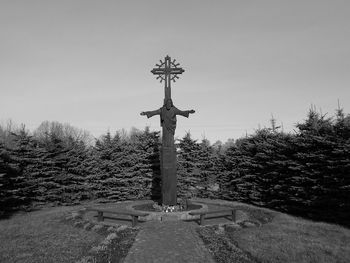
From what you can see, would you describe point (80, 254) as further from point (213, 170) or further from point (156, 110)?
point (213, 170)

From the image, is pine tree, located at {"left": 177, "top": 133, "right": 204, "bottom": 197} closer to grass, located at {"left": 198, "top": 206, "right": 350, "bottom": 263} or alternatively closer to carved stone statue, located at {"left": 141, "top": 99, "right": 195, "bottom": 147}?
carved stone statue, located at {"left": 141, "top": 99, "right": 195, "bottom": 147}

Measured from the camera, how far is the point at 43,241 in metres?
12.0

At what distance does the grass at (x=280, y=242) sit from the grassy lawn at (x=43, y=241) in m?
4.73

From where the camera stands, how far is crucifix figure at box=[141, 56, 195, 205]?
1769cm

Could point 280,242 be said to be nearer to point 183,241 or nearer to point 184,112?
point 183,241

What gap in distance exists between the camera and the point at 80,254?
10.1m

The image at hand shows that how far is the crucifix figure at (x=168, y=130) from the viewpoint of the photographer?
17.7 m

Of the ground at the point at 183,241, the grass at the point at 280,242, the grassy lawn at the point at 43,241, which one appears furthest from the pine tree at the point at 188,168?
the grassy lawn at the point at 43,241

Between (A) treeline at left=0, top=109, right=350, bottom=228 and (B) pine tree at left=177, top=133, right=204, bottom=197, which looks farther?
(B) pine tree at left=177, top=133, right=204, bottom=197

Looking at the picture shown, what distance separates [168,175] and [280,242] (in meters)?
7.97

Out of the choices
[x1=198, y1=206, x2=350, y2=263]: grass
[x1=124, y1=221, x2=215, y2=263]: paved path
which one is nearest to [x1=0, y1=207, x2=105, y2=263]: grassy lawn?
[x1=124, y1=221, x2=215, y2=263]: paved path

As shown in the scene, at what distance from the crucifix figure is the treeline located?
6997 millimetres

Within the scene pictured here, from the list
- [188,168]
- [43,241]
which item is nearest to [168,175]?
[43,241]

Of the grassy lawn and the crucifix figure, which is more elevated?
the crucifix figure
